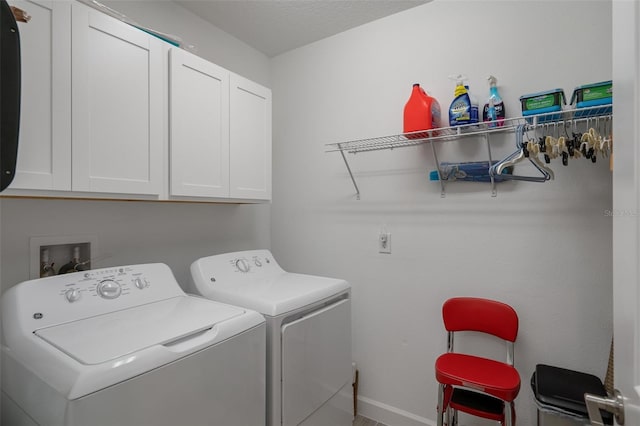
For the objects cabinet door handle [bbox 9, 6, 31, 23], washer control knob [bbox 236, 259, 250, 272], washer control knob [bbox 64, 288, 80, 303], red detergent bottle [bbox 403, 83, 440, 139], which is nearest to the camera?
cabinet door handle [bbox 9, 6, 31, 23]

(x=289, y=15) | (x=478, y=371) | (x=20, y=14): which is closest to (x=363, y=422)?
(x=478, y=371)

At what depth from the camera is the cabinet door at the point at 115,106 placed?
46.9 inches

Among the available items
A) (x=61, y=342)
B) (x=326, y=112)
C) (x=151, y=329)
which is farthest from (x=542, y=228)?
(x=61, y=342)

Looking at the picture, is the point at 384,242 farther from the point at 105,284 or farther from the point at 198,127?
the point at 105,284

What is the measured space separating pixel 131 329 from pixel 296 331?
66 centimetres

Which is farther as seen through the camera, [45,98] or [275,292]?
[275,292]

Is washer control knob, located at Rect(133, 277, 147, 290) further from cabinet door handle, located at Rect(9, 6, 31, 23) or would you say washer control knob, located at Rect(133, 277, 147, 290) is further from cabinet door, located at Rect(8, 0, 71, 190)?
cabinet door handle, located at Rect(9, 6, 31, 23)

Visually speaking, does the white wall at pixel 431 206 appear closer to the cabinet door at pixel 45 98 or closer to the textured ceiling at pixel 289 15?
the textured ceiling at pixel 289 15

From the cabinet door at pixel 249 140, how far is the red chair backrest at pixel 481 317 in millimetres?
1307

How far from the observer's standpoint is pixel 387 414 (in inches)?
81.7

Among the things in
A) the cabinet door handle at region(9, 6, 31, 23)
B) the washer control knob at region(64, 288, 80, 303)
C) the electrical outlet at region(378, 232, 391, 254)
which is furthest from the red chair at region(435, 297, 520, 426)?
the cabinet door handle at region(9, 6, 31, 23)

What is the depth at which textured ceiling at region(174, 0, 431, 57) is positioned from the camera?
1.96 metres

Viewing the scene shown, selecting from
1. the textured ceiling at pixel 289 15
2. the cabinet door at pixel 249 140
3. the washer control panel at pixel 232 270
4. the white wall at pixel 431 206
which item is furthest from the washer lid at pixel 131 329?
the textured ceiling at pixel 289 15

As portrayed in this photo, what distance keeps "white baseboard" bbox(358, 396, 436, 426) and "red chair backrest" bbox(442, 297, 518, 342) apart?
0.67m
